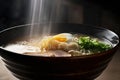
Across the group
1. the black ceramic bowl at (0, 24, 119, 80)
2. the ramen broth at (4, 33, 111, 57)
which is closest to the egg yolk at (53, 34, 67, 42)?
the ramen broth at (4, 33, 111, 57)

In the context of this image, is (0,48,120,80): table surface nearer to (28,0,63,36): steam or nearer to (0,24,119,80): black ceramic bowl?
(0,24,119,80): black ceramic bowl

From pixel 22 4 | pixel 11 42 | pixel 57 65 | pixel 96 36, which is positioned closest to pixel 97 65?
pixel 57 65

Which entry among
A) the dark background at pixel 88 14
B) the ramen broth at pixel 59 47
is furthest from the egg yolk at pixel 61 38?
the dark background at pixel 88 14

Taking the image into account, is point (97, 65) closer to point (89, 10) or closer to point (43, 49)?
point (43, 49)

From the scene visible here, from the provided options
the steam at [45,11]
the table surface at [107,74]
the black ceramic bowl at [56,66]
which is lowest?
the table surface at [107,74]

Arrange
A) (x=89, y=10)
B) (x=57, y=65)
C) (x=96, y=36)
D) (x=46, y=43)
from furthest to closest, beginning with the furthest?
(x=89, y=10) → (x=96, y=36) → (x=46, y=43) → (x=57, y=65)

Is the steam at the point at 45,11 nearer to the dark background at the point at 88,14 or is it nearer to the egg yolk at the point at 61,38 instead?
the dark background at the point at 88,14

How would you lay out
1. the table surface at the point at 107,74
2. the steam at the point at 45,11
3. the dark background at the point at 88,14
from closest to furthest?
the table surface at the point at 107,74, the dark background at the point at 88,14, the steam at the point at 45,11

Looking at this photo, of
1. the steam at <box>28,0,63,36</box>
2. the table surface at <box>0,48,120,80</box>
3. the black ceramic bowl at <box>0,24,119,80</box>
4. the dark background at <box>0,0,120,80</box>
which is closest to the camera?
the black ceramic bowl at <box>0,24,119,80</box>

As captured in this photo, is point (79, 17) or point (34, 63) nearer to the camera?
point (34, 63)
